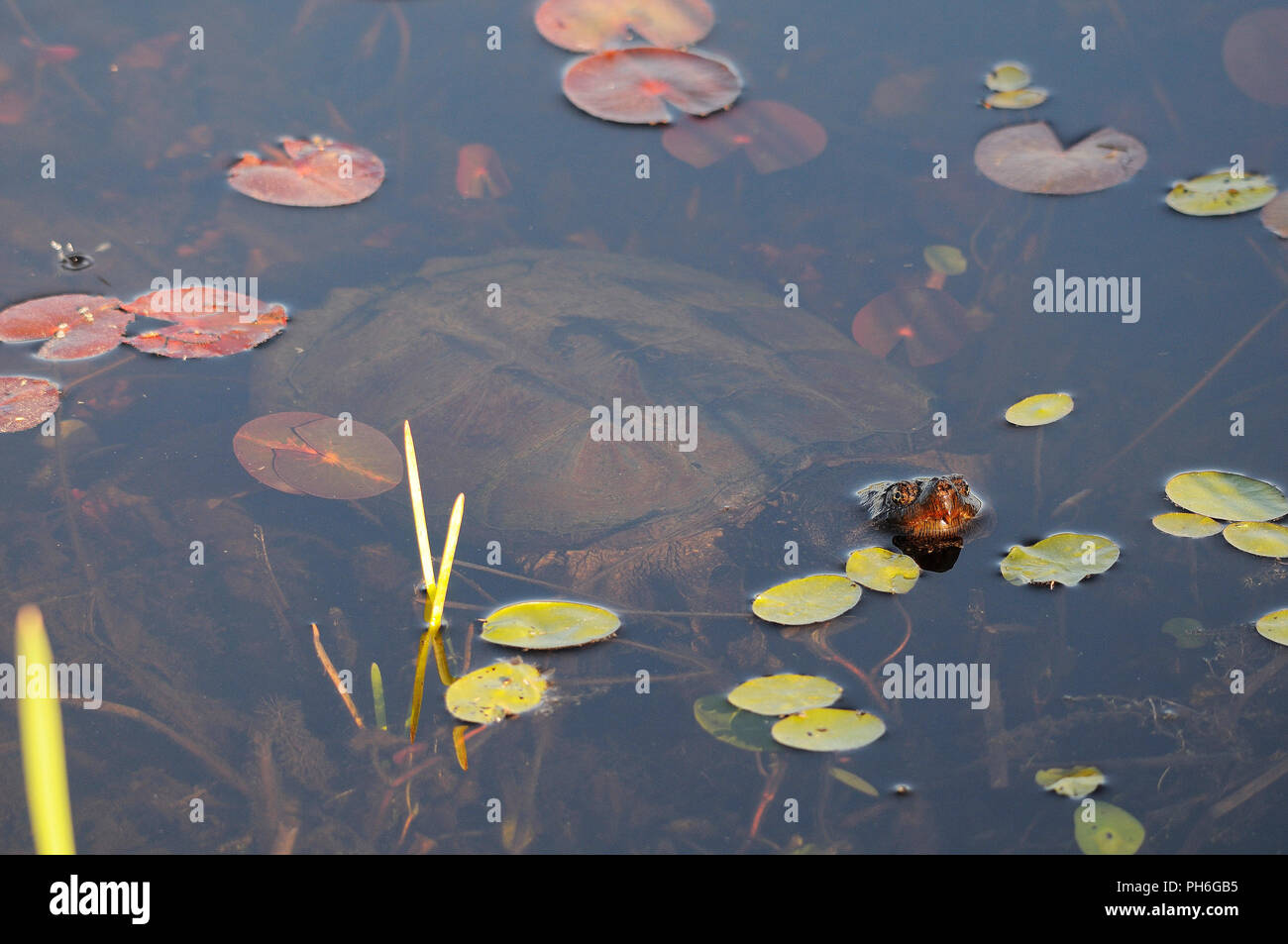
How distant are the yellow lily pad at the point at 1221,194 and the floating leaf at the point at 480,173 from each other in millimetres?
2811

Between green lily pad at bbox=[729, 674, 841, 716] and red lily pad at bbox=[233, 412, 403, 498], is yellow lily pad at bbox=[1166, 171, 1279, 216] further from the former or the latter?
red lily pad at bbox=[233, 412, 403, 498]

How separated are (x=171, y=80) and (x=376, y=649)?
3443 millimetres

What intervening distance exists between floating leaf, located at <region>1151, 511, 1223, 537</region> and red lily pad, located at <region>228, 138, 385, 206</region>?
3.28 m

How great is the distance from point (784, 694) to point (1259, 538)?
5.17 ft

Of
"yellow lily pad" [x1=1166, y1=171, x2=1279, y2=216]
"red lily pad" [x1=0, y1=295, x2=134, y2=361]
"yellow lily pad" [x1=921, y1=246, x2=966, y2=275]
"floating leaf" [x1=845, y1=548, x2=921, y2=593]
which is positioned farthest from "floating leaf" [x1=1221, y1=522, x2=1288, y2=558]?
"red lily pad" [x1=0, y1=295, x2=134, y2=361]

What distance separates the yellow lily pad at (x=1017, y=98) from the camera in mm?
4938

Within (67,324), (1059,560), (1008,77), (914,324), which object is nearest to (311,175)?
(67,324)

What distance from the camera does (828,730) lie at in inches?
109

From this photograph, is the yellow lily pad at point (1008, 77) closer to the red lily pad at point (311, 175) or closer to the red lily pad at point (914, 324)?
the red lily pad at point (914, 324)

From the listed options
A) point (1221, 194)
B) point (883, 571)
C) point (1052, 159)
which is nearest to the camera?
point (883, 571)

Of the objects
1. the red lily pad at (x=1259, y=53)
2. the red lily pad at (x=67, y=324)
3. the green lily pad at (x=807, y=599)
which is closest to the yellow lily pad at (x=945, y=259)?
the green lily pad at (x=807, y=599)

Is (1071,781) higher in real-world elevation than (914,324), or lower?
lower

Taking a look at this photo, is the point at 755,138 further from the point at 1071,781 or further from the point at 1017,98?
the point at 1071,781
